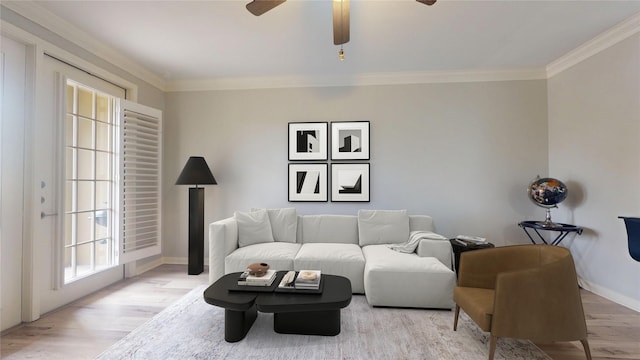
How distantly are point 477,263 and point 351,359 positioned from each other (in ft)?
4.06

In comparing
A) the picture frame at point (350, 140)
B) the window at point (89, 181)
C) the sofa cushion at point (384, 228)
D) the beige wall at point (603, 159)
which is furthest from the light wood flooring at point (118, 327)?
the picture frame at point (350, 140)

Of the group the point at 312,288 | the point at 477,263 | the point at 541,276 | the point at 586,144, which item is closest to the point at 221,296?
the point at 312,288

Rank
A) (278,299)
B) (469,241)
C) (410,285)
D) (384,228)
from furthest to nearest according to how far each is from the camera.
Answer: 1. (384,228)
2. (469,241)
3. (410,285)
4. (278,299)

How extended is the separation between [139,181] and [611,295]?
218 inches

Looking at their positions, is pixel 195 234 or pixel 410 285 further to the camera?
pixel 195 234

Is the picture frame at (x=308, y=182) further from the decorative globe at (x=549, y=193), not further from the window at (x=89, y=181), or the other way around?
the decorative globe at (x=549, y=193)

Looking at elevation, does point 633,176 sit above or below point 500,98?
below

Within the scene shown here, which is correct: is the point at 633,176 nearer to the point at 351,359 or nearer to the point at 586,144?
the point at 586,144

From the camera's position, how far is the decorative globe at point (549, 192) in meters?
3.05

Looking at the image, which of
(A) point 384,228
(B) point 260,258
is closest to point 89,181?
(B) point 260,258

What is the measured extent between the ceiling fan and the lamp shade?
227cm

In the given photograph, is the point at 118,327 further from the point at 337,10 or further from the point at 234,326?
the point at 337,10

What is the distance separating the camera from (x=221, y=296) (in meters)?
2.01

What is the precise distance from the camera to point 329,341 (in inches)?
79.4
